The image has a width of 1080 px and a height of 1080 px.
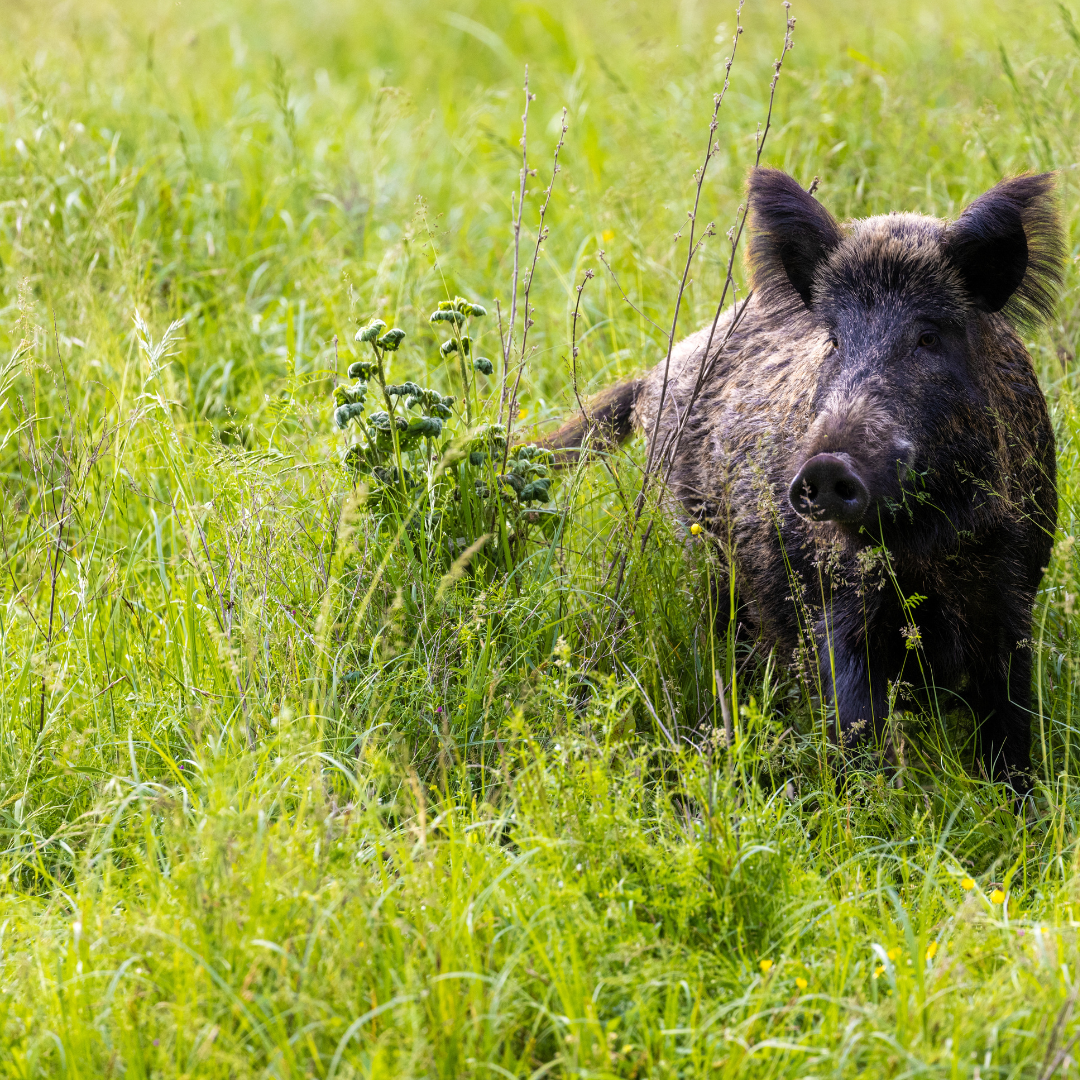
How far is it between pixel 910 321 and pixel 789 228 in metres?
0.50

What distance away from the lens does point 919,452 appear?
3188mm

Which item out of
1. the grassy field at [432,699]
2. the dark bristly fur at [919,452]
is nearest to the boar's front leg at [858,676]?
the dark bristly fur at [919,452]

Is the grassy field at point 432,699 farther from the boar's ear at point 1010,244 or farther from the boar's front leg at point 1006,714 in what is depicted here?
the boar's ear at point 1010,244

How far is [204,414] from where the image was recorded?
4855 mm

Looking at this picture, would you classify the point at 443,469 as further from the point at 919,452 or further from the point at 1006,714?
the point at 1006,714

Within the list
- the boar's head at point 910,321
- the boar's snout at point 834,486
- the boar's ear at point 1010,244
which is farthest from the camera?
the boar's ear at point 1010,244

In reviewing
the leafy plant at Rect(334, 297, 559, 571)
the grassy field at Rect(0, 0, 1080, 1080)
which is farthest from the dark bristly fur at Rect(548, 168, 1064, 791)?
the leafy plant at Rect(334, 297, 559, 571)

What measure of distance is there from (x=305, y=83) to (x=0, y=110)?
2.56 m

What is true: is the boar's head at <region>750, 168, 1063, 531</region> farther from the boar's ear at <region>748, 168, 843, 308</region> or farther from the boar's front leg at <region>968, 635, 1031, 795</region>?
the boar's front leg at <region>968, 635, 1031, 795</region>

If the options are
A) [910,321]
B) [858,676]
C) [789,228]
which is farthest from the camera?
[789,228]

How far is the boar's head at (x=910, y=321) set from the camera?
10.2ft

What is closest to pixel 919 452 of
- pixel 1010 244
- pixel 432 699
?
pixel 1010 244

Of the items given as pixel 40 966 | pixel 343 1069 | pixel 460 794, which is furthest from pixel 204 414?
pixel 343 1069

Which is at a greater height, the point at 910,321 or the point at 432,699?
the point at 910,321
